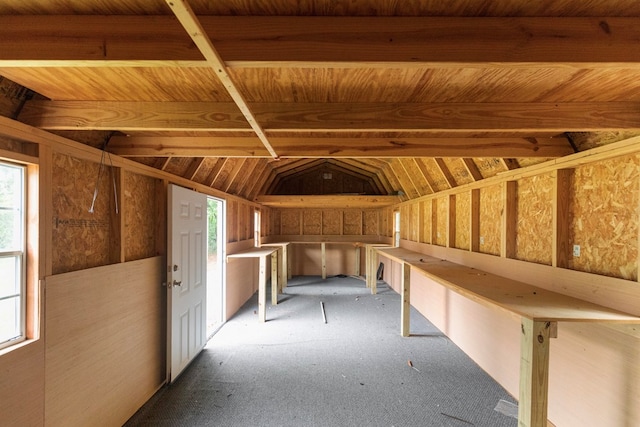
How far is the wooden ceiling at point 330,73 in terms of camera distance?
105cm

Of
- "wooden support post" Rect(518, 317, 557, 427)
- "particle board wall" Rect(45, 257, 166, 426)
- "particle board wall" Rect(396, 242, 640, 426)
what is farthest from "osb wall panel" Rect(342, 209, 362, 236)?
"wooden support post" Rect(518, 317, 557, 427)

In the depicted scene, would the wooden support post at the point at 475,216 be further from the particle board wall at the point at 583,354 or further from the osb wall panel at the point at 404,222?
the osb wall panel at the point at 404,222

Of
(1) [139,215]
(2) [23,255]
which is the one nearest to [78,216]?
(2) [23,255]

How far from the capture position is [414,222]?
5504 millimetres

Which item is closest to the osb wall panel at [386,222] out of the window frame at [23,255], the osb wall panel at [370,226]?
the osb wall panel at [370,226]

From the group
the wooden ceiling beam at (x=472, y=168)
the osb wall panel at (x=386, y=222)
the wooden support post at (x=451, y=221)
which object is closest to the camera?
the wooden ceiling beam at (x=472, y=168)

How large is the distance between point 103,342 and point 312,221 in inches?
260

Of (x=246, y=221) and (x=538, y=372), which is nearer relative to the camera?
(x=538, y=372)

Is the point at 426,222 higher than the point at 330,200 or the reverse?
the reverse

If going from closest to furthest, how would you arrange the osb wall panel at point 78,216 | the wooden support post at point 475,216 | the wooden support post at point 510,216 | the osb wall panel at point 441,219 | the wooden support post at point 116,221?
1. the osb wall panel at point 78,216
2. the wooden support post at point 116,221
3. the wooden support post at point 510,216
4. the wooden support post at point 475,216
5. the osb wall panel at point 441,219

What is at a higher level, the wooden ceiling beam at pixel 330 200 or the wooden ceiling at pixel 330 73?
the wooden ceiling at pixel 330 73

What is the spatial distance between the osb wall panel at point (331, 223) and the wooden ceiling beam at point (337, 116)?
6.74 meters

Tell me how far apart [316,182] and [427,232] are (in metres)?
3.78

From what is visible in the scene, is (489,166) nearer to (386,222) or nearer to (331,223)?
(386,222)
